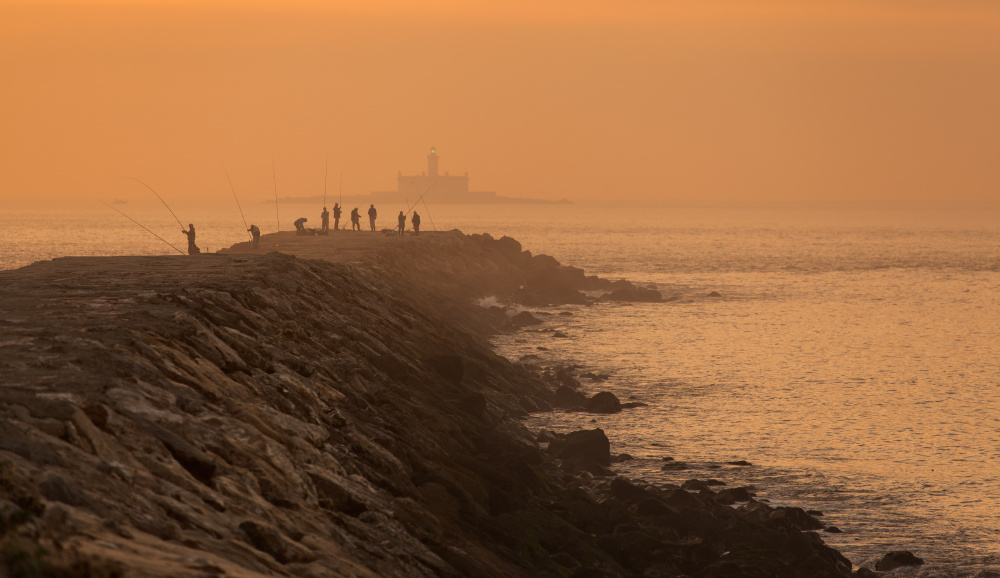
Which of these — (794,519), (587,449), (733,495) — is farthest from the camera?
(587,449)

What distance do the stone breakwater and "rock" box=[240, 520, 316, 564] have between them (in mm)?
16

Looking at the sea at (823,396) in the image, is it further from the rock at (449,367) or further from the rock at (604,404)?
the rock at (449,367)

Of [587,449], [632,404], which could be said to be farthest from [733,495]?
[632,404]

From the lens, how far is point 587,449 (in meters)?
19.1

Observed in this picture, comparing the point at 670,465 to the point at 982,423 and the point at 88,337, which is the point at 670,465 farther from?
the point at 88,337

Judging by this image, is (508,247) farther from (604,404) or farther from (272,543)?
(272,543)

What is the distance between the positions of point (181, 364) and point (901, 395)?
Answer: 23.3m

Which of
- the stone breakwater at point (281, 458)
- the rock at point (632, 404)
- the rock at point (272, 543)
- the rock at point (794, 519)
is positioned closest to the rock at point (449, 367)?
the stone breakwater at point (281, 458)

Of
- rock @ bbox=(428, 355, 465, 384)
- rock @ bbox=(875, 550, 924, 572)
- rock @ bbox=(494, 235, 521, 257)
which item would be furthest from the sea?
rock @ bbox=(494, 235, 521, 257)

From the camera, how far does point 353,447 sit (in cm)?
1180

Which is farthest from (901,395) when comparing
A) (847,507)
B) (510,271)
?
(510,271)

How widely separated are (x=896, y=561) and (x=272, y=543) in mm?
10218

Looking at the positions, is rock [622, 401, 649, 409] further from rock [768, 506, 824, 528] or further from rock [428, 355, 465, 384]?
rock [768, 506, 824, 528]

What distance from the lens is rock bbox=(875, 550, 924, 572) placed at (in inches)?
565
